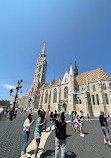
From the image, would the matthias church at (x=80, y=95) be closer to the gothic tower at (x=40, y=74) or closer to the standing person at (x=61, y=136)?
the gothic tower at (x=40, y=74)

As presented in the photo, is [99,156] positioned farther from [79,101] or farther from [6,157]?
[79,101]

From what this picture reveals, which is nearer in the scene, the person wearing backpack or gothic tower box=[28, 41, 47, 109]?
the person wearing backpack

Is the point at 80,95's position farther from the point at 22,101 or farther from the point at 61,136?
the point at 22,101

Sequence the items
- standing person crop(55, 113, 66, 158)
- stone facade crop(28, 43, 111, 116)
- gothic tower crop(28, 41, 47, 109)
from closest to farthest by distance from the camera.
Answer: standing person crop(55, 113, 66, 158), stone facade crop(28, 43, 111, 116), gothic tower crop(28, 41, 47, 109)

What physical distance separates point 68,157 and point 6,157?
241 centimetres

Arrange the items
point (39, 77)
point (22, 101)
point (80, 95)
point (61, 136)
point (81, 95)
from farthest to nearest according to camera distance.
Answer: point (22, 101)
point (39, 77)
point (80, 95)
point (81, 95)
point (61, 136)

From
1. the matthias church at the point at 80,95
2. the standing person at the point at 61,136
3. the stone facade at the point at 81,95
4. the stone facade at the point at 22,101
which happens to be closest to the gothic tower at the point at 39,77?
the matthias church at the point at 80,95

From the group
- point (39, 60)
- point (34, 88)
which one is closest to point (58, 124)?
point (34, 88)

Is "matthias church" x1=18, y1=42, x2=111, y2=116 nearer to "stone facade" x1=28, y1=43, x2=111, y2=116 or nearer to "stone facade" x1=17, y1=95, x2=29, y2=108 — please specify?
"stone facade" x1=28, y1=43, x2=111, y2=116

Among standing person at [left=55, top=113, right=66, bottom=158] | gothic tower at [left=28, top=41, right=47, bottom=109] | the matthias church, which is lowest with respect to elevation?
standing person at [left=55, top=113, right=66, bottom=158]

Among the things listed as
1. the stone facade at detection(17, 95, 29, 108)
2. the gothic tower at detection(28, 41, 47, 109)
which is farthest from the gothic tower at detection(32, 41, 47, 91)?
the stone facade at detection(17, 95, 29, 108)

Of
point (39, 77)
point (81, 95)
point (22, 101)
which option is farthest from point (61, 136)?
point (22, 101)

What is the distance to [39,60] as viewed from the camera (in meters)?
52.2

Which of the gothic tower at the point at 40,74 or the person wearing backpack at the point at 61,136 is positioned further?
the gothic tower at the point at 40,74
